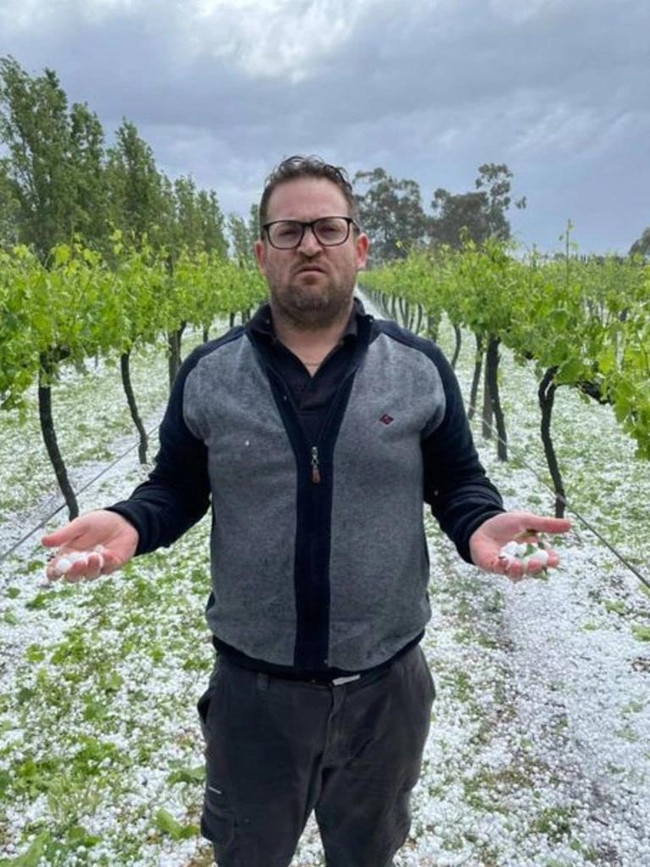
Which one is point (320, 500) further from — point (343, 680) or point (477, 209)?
point (477, 209)

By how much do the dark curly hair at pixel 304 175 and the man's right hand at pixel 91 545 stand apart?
936mm

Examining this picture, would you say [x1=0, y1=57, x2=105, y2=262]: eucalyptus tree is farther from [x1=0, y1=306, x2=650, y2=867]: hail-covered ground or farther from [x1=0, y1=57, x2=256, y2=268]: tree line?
[x1=0, y1=306, x2=650, y2=867]: hail-covered ground

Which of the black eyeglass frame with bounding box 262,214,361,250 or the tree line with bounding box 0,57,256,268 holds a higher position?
the tree line with bounding box 0,57,256,268

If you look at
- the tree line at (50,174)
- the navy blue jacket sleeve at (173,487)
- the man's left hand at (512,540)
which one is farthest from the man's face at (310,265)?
the tree line at (50,174)

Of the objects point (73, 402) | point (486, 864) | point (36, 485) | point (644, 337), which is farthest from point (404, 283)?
point (486, 864)

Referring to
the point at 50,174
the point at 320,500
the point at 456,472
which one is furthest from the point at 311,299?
the point at 50,174

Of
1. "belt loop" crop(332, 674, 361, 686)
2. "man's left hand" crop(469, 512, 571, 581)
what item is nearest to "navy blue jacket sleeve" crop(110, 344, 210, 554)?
"belt loop" crop(332, 674, 361, 686)

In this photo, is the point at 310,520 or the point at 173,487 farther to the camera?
the point at 173,487

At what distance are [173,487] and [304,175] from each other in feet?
3.34

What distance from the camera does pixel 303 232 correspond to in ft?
6.08

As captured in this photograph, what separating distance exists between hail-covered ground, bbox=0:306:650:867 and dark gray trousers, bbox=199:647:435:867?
1.12m

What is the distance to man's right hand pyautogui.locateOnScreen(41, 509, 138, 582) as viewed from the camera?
1583 millimetres

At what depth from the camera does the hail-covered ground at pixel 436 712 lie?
3041mm

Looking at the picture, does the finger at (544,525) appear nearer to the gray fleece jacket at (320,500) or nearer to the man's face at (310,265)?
the gray fleece jacket at (320,500)
